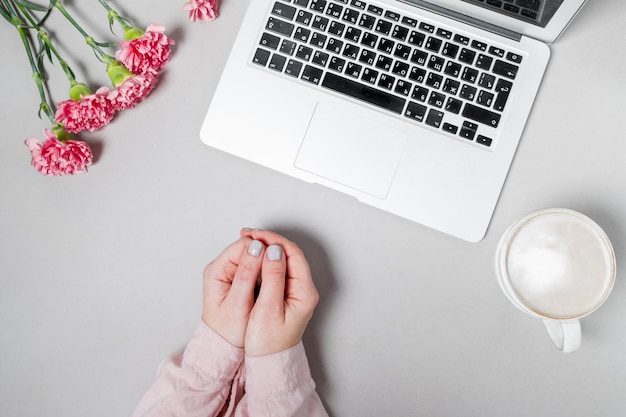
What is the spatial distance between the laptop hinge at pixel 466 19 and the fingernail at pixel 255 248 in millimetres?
345

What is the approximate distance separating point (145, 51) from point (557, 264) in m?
0.54

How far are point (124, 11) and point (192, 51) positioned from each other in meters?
0.11

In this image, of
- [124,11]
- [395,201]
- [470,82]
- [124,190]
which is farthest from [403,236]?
[124,11]

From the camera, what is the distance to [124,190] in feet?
2.26

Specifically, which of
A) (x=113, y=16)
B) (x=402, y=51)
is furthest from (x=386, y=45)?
(x=113, y=16)

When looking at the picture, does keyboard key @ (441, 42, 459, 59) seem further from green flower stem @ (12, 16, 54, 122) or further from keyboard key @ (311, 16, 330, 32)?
green flower stem @ (12, 16, 54, 122)

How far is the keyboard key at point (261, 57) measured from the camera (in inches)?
25.6

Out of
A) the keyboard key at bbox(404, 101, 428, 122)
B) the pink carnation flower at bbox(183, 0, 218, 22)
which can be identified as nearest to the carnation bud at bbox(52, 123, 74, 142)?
the pink carnation flower at bbox(183, 0, 218, 22)

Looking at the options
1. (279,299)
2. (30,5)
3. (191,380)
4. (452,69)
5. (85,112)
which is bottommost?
(191,380)

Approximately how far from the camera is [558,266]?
60cm

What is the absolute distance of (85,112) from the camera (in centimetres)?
64

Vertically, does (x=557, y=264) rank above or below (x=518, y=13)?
below

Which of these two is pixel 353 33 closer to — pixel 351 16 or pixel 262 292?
pixel 351 16

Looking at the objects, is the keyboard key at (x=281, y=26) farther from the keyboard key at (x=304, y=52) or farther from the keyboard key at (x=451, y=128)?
the keyboard key at (x=451, y=128)
